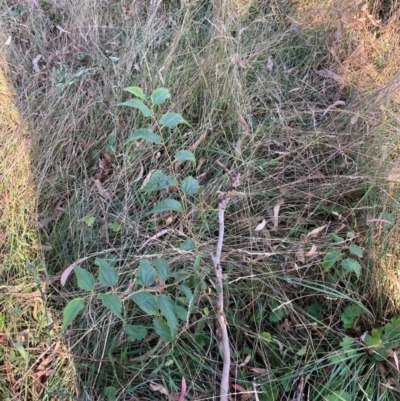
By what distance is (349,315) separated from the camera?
1.25 metres

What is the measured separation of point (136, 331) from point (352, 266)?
58cm

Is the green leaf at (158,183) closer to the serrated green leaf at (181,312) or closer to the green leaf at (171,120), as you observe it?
the green leaf at (171,120)

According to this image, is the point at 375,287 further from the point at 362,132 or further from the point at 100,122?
the point at 100,122

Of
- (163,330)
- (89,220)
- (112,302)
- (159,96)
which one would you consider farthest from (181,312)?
(159,96)

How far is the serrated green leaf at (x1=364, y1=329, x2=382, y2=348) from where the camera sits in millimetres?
1177

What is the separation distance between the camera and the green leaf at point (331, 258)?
1.27 metres

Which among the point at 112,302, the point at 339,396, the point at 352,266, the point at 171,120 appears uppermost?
the point at 171,120

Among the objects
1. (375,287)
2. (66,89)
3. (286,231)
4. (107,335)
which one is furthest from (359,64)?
(107,335)

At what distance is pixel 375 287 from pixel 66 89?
4.26 ft

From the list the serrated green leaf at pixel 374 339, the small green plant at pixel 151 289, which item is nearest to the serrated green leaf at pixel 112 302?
the small green plant at pixel 151 289

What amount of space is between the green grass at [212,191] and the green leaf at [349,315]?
0.08 feet

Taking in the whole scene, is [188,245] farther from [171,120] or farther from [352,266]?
[352,266]

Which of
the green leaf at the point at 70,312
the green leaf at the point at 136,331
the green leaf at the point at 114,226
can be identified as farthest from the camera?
the green leaf at the point at 114,226

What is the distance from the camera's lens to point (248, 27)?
197 cm
